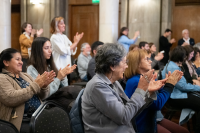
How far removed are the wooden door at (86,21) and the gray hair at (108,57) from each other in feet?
22.5

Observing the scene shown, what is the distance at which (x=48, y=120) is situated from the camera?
77.8 inches

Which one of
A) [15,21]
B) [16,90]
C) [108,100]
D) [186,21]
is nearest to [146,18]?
[186,21]

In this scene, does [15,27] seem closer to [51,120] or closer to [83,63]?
[83,63]

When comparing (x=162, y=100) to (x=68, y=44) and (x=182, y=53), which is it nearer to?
(x=182, y=53)

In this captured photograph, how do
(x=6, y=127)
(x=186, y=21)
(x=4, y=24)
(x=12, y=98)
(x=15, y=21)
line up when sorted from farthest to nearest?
(x=15, y=21), (x=186, y=21), (x=4, y=24), (x=12, y=98), (x=6, y=127)

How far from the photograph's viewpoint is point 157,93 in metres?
2.37

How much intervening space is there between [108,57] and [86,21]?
23.3 feet

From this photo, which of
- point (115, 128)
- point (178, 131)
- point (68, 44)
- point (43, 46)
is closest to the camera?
point (115, 128)

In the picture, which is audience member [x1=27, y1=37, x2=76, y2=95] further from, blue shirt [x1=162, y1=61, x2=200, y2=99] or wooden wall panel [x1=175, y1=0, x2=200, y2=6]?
wooden wall panel [x1=175, y1=0, x2=200, y2=6]

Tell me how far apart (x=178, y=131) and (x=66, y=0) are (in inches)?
271

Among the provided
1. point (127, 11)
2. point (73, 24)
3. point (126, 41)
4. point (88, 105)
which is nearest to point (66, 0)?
point (73, 24)

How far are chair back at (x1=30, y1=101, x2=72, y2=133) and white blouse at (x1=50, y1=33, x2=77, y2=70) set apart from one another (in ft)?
6.60

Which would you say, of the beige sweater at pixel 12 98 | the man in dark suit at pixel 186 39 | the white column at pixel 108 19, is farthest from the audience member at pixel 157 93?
the man in dark suit at pixel 186 39

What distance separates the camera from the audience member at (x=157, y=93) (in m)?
2.27
